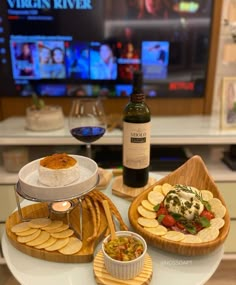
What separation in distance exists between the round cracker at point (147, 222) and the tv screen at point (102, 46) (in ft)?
4.27

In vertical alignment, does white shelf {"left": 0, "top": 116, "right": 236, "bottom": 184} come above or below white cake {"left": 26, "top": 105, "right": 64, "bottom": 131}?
below

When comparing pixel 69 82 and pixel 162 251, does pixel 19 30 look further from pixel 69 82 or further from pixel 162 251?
pixel 162 251

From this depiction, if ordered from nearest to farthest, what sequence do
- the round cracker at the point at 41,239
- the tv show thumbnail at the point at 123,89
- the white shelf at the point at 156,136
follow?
the round cracker at the point at 41,239 → the white shelf at the point at 156,136 → the tv show thumbnail at the point at 123,89

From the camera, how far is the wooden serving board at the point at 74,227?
27.5 inches

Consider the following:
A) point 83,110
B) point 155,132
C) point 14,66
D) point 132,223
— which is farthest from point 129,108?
point 14,66

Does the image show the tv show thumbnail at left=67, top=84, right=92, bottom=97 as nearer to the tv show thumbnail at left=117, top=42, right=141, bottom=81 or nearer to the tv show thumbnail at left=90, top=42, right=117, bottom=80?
the tv show thumbnail at left=90, top=42, right=117, bottom=80

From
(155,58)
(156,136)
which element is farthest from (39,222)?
(155,58)

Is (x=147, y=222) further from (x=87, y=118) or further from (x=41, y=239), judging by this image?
(x=87, y=118)

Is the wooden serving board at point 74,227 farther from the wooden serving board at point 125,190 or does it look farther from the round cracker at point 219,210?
the round cracker at point 219,210

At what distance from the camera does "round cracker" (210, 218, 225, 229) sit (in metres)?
0.74

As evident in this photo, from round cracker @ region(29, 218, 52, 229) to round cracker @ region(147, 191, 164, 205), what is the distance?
0.95 feet

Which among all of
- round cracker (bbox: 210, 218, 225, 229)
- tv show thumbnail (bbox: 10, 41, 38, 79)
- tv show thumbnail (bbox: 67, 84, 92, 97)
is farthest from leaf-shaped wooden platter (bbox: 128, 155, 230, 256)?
tv show thumbnail (bbox: 10, 41, 38, 79)

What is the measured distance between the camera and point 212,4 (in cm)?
181

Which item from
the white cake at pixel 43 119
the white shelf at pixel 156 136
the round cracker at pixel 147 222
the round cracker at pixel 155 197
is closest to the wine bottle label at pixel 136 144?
the round cracker at pixel 155 197
